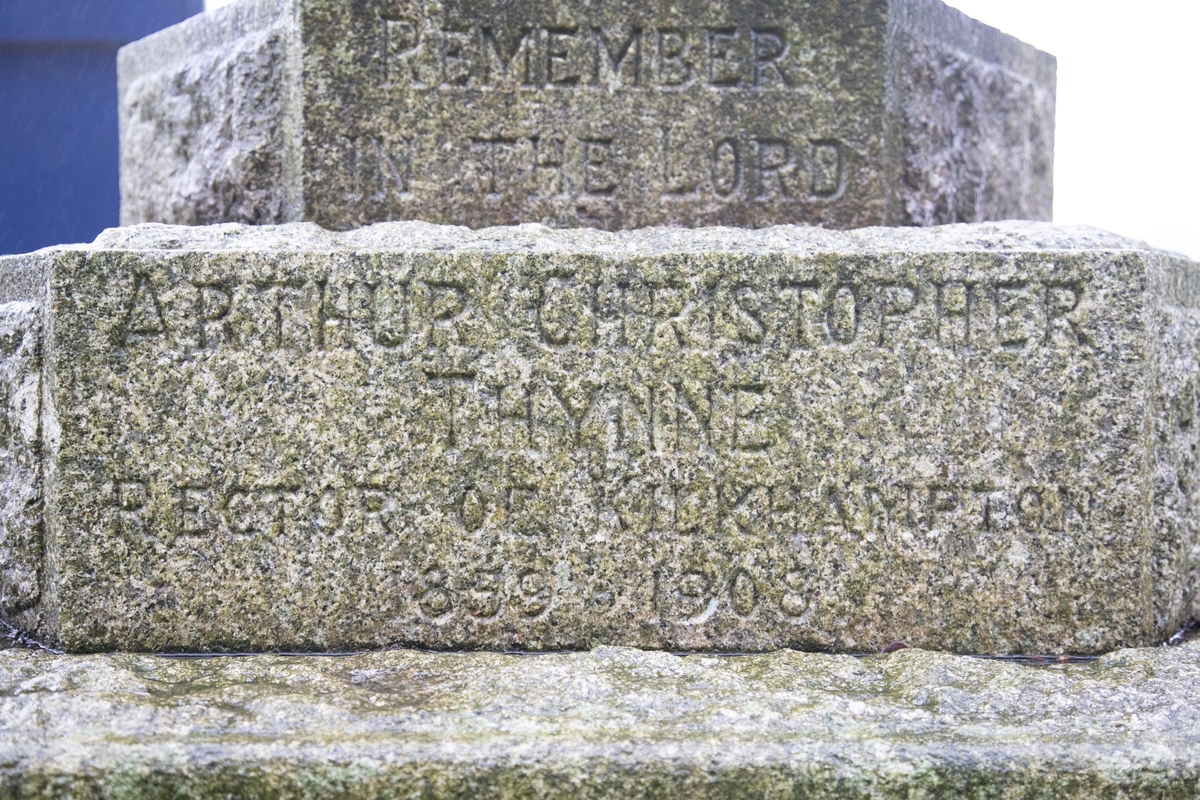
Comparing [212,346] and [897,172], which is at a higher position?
[897,172]

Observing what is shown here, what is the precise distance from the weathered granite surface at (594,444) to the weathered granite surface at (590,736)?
0.22 meters

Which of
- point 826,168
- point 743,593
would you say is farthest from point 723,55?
point 743,593

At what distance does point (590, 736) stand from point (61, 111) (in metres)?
4.09

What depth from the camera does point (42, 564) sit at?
200 cm

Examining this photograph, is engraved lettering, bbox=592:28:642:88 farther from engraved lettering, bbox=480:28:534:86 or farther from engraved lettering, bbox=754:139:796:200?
engraved lettering, bbox=754:139:796:200

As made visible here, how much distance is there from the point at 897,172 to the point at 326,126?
1.30m

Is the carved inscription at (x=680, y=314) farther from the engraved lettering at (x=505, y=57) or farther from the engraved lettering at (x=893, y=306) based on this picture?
the engraved lettering at (x=505, y=57)

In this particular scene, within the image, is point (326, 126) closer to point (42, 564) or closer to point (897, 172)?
point (42, 564)

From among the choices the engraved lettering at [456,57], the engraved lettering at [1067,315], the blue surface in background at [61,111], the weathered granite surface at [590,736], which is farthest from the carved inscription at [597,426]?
the blue surface in background at [61,111]

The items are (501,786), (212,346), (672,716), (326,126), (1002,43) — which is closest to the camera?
(501,786)

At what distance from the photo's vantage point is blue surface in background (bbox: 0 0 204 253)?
4262 mm

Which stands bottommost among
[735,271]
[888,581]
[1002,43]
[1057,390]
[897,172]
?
[888,581]

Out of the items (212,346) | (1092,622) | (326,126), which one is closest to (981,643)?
(1092,622)

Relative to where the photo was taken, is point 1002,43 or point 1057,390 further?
point 1002,43
